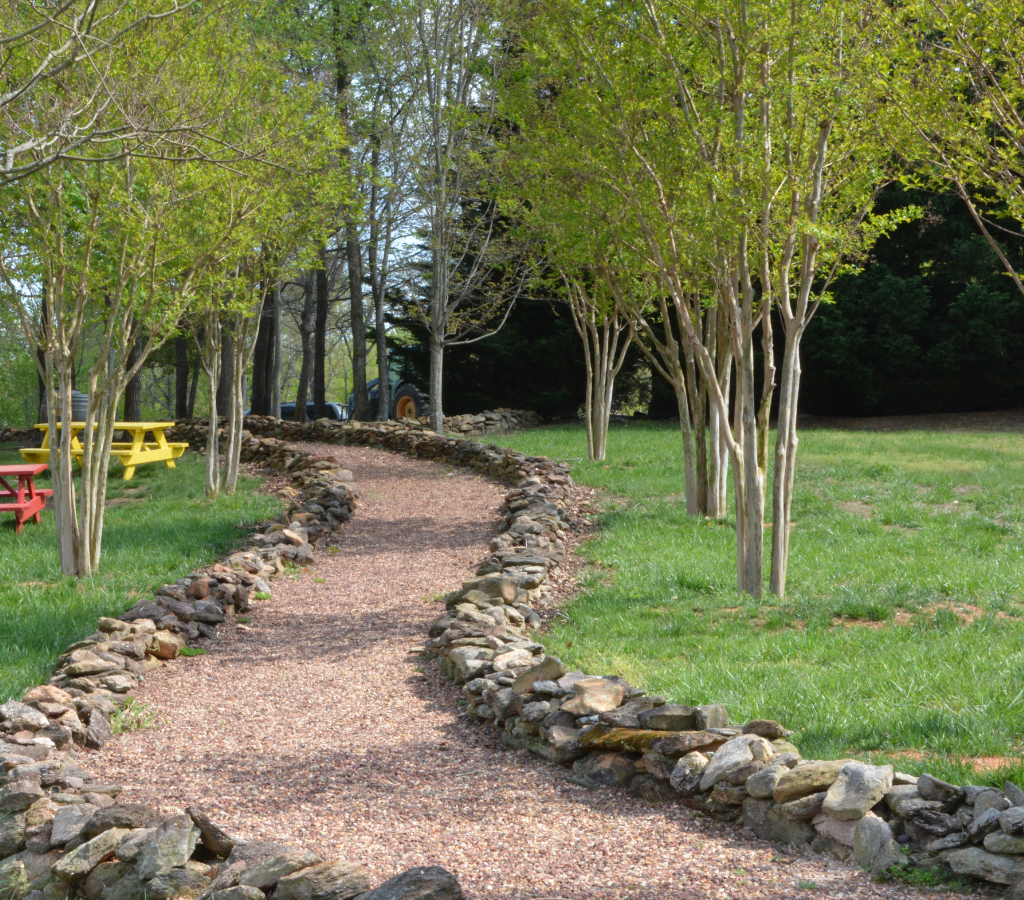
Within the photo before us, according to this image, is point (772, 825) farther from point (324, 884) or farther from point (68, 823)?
point (68, 823)

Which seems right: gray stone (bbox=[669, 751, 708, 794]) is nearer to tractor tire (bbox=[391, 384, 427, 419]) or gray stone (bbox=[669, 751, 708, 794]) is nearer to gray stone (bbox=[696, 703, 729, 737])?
gray stone (bbox=[696, 703, 729, 737])

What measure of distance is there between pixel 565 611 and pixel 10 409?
163 feet

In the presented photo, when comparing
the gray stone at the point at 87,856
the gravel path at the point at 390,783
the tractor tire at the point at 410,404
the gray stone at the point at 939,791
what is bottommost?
the gravel path at the point at 390,783

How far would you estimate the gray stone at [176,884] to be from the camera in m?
2.91

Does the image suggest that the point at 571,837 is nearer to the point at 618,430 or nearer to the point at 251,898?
the point at 251,898

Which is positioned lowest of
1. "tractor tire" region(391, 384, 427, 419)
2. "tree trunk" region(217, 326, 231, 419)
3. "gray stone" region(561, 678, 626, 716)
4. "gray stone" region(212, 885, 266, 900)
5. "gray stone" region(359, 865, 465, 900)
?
"gray stone" region(212, 885, 266, 900)

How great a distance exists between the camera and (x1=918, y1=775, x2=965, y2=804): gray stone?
2.96m

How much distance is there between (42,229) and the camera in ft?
22.5

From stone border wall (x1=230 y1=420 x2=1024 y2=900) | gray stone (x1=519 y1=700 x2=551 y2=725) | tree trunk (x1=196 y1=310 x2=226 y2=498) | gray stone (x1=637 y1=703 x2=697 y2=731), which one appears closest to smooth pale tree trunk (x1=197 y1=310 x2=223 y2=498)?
tree trunk (x1=196 y1=310 x2=226 y2=498)

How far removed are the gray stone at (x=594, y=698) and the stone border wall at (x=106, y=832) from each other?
159 cm

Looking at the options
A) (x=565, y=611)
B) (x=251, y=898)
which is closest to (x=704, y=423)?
(x=565, y=611)

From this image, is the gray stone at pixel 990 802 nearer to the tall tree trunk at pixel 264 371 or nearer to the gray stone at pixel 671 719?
the gray stone at pixel 671 719

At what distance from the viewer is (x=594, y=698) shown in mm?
4250

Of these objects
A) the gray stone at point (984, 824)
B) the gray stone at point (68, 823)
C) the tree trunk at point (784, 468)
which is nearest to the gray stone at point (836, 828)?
the gray stone at point (984, 824)
